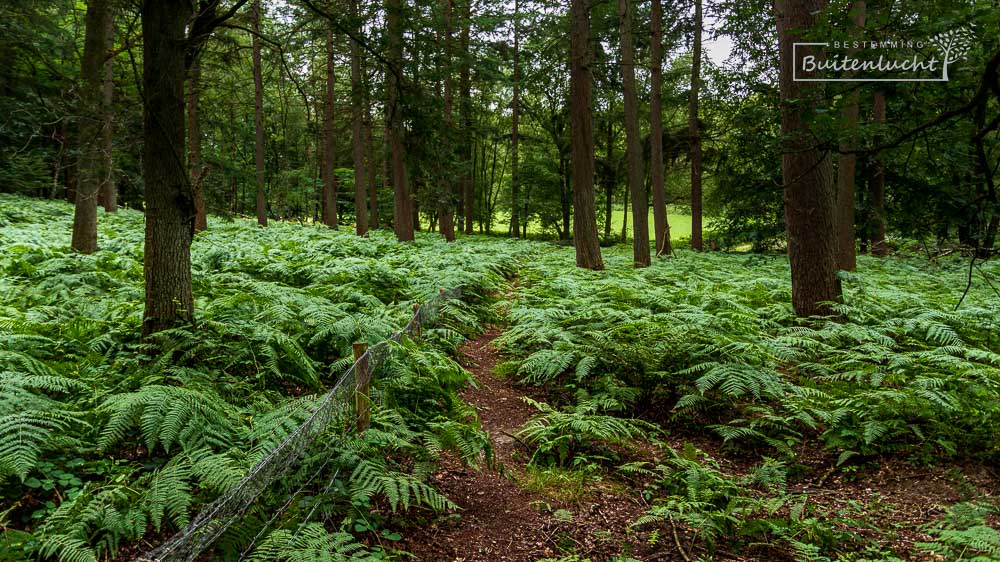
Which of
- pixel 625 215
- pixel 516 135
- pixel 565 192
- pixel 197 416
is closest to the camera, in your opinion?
pixel 197 416

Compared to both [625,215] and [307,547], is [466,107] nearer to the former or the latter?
[307,547]

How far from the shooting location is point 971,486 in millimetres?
3697

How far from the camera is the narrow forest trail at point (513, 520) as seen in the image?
10.6 ft

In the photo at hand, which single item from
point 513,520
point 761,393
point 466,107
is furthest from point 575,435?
point 466,107

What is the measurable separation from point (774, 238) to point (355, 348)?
18.3 meters

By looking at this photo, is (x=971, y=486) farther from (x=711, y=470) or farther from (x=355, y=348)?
(x=355, y=348)

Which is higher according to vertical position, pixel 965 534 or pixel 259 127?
pixel 259 127

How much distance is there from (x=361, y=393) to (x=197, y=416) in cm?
106

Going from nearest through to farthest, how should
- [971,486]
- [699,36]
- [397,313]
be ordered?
[971,486] < [397,313] < [699,36]

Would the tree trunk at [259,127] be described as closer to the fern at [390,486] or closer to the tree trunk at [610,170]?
the fern at [390,486]

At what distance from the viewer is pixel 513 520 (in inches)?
141

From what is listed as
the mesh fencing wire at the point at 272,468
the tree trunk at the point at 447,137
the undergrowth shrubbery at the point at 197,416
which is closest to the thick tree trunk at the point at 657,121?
the tree trunk at the point at 447,137

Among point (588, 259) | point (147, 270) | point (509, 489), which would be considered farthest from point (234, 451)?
point (588, 259)

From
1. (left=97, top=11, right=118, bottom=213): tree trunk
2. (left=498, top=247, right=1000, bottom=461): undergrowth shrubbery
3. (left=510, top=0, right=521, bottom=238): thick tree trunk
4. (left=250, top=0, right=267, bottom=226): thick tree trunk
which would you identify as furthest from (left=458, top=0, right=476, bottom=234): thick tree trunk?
(left=250, top=0, right=267, bottom=226): thick tree trunk
